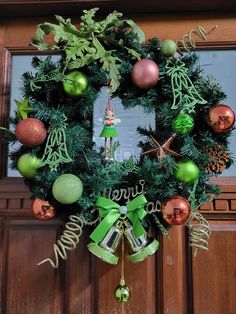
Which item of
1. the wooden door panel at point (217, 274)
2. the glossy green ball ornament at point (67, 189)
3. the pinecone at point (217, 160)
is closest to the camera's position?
the glossy green ball ornament at point (67, 189)

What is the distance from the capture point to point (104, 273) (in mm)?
1131

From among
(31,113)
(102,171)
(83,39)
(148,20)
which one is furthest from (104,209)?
(148,20)

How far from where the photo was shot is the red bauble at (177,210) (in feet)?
2.92

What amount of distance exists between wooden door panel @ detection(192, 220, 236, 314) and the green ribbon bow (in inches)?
11.9

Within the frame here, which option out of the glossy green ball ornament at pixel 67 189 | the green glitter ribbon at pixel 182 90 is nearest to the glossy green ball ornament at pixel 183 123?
the green glitter ribbon at pixel 182 90

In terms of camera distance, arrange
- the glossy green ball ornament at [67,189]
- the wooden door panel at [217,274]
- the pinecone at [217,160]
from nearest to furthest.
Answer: the glossy green ball ornament at [67,189]
the pinecone at [217,160]
the wooden door panel at [217,274]

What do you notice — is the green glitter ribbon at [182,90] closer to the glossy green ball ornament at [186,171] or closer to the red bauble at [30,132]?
the glossy green ball ornament at [186,171]

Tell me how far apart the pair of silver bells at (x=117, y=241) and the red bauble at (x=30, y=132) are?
0.85 feet

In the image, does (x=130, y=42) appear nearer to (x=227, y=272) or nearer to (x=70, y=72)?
(x=70, y=72)

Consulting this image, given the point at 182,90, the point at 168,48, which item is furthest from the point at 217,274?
the point at 168,48

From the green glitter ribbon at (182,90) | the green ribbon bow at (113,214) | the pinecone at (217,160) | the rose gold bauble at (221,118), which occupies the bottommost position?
the green ribbon bow at (113,214)

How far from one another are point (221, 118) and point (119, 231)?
363mm

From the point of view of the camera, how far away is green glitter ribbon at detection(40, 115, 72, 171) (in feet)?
2.99

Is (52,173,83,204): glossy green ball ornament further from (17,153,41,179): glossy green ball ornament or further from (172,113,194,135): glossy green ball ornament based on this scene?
(172,113,194,135): glossy green ball ornament
